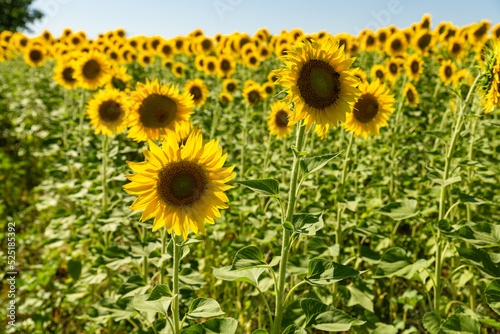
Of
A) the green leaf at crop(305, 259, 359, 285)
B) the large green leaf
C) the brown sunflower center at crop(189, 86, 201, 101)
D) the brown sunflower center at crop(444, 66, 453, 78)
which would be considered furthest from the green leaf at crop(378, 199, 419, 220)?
the brown sunflower center at crop(444, 66, 453, 78)

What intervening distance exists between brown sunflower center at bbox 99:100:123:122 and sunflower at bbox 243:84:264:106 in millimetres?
2202

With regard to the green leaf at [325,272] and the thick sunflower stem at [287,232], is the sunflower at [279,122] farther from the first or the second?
the green leaf at [325,272]

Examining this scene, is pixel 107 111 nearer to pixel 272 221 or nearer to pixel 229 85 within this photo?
pixel 272 221

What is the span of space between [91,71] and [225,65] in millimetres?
3340

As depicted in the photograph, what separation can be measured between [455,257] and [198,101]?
12.3 ft

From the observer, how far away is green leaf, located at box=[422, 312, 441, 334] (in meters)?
1.93

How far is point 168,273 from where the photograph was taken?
7.71 ft

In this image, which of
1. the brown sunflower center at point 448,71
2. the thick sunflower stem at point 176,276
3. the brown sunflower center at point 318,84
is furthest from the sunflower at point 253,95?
the thick sunflower stem at point 176,276

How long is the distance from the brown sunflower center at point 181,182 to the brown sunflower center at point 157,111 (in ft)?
3.31

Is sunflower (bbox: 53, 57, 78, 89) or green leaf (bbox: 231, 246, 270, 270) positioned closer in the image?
green leaf (bbox: 231, 246, 270, 270)

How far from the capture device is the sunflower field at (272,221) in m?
1.66

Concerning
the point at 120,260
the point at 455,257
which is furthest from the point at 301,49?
the point at 455,257

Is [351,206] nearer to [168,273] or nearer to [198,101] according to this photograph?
[168,273]

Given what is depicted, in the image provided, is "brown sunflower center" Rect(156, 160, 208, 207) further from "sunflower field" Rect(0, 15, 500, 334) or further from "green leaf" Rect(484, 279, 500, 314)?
"green leaf" Rect(484, 279, 500, 314)
